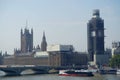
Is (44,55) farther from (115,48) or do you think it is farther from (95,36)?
(115,48)

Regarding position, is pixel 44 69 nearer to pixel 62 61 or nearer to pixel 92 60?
pixel 62 61

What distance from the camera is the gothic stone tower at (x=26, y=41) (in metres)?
130

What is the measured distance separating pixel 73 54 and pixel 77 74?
39552 mm

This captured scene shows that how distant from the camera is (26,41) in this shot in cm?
12975

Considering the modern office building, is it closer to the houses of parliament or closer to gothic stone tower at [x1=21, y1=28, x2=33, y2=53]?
the houses of parliament

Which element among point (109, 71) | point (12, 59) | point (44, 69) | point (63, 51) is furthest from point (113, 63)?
point (12, 59)

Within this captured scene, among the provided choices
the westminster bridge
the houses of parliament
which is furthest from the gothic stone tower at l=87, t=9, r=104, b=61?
the westminster bridge

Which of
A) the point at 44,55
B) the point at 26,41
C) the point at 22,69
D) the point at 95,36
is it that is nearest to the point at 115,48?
the point at 95,36

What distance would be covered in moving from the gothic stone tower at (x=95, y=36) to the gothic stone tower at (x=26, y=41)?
2778 cm

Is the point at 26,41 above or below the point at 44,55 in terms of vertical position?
above

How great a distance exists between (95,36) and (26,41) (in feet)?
101

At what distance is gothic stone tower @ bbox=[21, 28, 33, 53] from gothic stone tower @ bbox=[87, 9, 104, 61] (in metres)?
27.8

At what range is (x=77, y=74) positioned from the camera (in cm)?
6581

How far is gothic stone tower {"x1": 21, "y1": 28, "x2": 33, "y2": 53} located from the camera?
12988 centimetres
